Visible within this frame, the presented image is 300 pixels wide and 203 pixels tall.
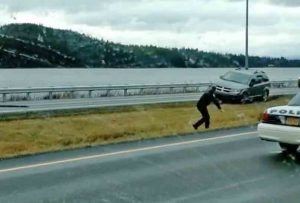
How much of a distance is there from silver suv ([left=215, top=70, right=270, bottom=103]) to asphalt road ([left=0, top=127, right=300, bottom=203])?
18.9m

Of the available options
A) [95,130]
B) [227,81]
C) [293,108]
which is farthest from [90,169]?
[227,81]

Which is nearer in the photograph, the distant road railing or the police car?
the police car

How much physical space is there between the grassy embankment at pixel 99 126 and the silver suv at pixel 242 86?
7.46 metres

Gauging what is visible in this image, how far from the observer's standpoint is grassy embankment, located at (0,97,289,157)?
14.9 m

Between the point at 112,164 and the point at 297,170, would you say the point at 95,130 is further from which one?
the point at 297,170

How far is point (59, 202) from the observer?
25.7 ft

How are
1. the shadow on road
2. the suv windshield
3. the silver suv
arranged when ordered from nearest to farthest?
the shadow on road, the silver suv, the suv windshield

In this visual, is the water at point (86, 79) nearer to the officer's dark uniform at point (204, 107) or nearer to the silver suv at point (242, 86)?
the silver suv at point (242, 86)

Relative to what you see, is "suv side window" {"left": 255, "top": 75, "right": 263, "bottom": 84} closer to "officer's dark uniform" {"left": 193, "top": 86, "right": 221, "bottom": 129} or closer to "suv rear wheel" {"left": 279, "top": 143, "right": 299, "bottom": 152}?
"officer's dark uniform" {"left": 193, "top": 86, "right": 221, "bottom": 129}

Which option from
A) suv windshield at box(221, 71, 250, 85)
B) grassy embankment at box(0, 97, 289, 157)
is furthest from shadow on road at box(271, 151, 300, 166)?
suv windshield at box(221, 71, 250, 85)

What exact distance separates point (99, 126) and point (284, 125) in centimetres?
787

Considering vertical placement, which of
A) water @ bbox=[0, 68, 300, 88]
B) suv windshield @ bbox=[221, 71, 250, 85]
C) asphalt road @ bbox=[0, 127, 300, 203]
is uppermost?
asphalt road @ bbox=[0, 127, 300, 203]

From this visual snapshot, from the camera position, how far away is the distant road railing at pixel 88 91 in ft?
108

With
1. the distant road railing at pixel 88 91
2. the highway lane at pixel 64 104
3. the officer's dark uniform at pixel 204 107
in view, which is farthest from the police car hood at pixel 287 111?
the distant road railing at pixel 88 91
